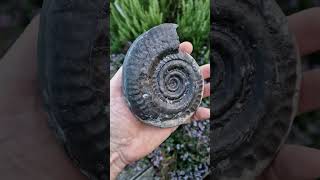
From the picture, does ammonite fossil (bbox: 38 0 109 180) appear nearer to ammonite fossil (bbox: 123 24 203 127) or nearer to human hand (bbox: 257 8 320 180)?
ammonite fossil (bbox: 123 24 203 127)

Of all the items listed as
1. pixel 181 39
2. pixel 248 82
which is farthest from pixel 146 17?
pixel 248 82

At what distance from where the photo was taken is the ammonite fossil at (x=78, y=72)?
620mm

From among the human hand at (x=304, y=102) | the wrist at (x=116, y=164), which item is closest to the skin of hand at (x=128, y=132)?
the wrist at (x=116, y=164)

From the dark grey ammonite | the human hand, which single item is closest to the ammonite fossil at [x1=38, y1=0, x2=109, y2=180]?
the dark grey ammonite

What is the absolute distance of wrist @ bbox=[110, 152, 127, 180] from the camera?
0.65 metres

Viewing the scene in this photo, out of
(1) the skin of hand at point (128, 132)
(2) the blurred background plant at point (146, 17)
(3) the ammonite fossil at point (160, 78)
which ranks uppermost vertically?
(2) the blurred background plant at point (146, 17)

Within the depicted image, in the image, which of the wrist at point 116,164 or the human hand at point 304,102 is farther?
the human hand at point 304,102

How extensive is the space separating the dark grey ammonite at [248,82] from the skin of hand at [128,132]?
42 mm

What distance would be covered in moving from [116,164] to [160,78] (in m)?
0.11

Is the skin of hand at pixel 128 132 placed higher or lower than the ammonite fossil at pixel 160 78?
lower

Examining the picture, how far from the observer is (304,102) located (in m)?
0.78

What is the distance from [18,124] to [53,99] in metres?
0.11

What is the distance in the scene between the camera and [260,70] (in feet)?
2.26

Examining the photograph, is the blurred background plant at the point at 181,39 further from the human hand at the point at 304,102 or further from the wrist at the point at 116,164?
the human hand at the point at 304,102
